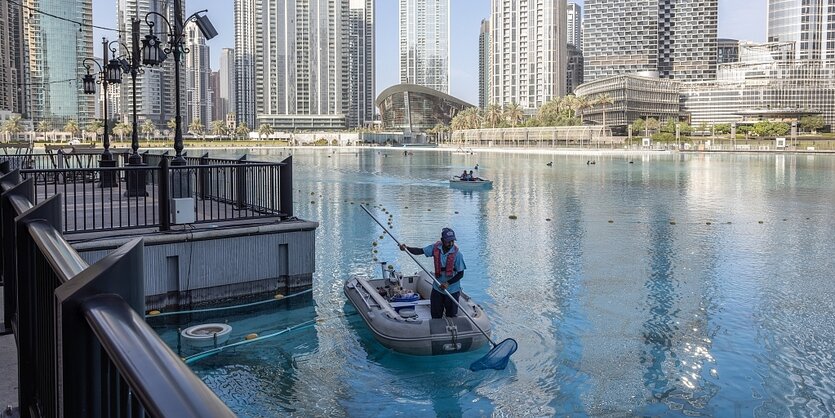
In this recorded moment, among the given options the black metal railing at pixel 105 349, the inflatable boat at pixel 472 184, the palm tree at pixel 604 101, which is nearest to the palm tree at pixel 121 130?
the palm tree at pixel 604 101

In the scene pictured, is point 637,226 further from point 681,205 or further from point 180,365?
point 180,365

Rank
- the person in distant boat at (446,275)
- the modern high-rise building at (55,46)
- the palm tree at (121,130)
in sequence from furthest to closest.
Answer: the palm tree at (121,130), the modern high-rise building at (55,46), the person in distant boat at (446,275)

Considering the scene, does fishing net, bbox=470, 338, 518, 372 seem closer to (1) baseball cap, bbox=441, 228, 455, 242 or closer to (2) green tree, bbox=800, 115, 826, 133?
(1) baseball cap, bbox=441, 228, 455, 242

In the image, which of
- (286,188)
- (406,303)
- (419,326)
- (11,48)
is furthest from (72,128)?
(419,326)

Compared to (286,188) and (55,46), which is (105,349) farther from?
(55,46)

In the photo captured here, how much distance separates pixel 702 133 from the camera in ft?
630

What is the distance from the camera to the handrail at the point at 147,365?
5.23ft

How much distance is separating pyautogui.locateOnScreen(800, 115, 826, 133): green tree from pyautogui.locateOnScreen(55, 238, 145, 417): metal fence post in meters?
206

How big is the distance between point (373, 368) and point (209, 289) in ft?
14.2

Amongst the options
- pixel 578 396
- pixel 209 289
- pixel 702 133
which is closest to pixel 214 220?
pixel 209 289

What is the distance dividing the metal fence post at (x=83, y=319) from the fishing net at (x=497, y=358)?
10.3m

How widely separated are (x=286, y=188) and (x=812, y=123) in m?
195

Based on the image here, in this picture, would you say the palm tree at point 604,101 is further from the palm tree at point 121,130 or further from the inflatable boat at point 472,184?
the inflatable boat at point 472,184

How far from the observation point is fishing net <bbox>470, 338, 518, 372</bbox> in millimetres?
12242
